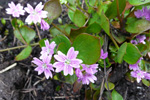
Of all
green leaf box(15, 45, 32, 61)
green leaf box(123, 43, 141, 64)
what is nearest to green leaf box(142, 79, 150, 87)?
green leaf box(123, 43, 141, 64)

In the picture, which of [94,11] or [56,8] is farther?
[94,11]

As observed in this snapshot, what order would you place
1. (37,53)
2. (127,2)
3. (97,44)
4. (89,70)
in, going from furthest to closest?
(37,53) → (127,2) → (89,70) → (97,44)

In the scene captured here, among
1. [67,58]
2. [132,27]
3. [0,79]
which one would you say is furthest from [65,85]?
[132,27]

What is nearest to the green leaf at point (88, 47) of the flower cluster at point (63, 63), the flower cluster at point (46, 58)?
the flower cluster at point (63, 63)

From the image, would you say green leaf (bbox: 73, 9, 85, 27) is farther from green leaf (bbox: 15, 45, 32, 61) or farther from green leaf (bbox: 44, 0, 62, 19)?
green leaf (bbox: 15, 45, 32, 61)

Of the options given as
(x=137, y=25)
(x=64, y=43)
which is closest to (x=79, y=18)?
(x=64, y=43)

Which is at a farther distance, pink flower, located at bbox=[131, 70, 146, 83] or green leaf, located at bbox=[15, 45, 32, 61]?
green leaf, located at bbox=[15, 45, 32, 61]

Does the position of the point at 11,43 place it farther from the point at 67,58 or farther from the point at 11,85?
the point at 67,58
